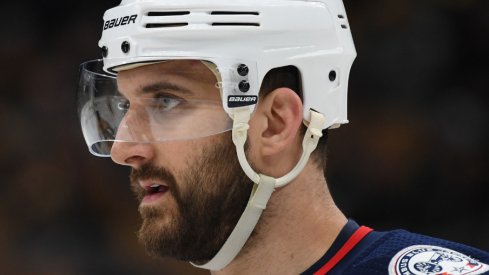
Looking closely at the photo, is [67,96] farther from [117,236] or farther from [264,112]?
[264,112]

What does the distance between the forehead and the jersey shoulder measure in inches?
18.1

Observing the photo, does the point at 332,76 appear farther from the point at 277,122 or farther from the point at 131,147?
the point at 131,147

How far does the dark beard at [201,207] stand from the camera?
192 centimetres

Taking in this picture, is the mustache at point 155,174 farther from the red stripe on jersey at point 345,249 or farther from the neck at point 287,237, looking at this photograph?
the red stripe on jersey at point 345,249

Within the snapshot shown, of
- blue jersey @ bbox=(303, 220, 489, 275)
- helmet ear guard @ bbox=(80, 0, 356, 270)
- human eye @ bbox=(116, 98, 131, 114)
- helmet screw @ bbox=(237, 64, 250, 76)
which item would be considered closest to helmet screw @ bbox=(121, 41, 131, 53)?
helmet ear guard @ bbox=(80, 0, 356, 270)

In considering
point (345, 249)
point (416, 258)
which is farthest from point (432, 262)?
point (345, 249)

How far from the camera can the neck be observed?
1971 mm

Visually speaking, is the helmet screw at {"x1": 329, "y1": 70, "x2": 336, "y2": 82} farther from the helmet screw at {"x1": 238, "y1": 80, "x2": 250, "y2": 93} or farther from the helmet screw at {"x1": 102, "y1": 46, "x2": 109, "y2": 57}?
the helmet screw at {"x1": 102, "y1": 46, "x2": 109, "y2": 57}

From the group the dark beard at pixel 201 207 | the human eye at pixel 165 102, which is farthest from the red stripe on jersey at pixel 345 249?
the human eye at pixel 165 102

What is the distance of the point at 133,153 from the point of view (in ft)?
6.37

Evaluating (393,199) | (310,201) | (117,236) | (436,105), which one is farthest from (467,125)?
(310,201)

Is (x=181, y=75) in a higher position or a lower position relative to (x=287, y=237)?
higher

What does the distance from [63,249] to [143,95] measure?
212 cm

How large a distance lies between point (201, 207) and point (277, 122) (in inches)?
9.1
